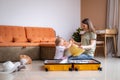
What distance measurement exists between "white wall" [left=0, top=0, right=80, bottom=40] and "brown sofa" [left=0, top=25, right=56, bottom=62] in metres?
0.31

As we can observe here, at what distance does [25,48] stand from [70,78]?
2.19 metres

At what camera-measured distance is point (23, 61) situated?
4316mm

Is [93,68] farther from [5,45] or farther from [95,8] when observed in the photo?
[95,8]

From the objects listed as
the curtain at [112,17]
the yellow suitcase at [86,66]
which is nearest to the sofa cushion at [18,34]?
the yellow suitcase at [86,66]

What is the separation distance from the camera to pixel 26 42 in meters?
5.34

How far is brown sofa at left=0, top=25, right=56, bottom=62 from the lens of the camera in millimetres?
4785

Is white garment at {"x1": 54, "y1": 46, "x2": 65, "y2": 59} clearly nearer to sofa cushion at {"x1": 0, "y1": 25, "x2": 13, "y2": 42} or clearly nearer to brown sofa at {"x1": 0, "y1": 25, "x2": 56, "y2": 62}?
brown sofa at {"x1": 0, "y1": 25, "x2": 56, "y2": 62}

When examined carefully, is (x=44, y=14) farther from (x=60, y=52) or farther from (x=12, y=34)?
(x=60, y=52)

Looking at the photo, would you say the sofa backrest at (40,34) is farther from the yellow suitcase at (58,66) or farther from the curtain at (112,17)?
the yellow suitcase at (58,66)

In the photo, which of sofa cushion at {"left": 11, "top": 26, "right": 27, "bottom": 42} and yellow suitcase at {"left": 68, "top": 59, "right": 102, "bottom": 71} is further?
sofa cushion at {"left": 11, "top": 26, "right": 27, "bottom": 42}

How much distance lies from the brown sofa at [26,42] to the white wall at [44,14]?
31 cm

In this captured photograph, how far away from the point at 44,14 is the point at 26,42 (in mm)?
1216

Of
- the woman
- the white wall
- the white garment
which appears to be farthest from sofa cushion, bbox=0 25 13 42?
the woman

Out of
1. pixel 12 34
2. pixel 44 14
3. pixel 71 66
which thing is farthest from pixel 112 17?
pixel 71 66
